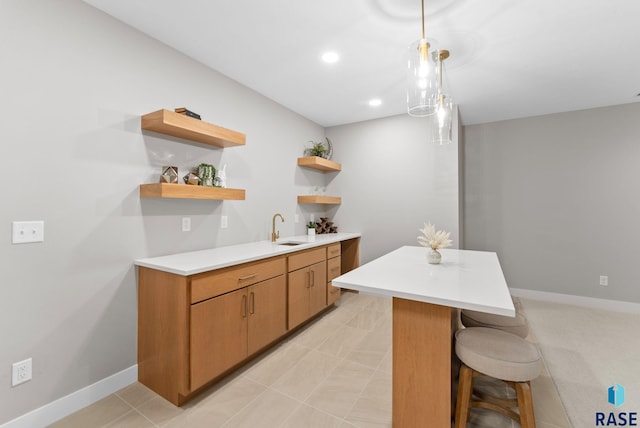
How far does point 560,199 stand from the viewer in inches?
152

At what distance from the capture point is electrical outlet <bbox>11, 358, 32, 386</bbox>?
1524mm

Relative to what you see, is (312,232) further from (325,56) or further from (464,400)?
(464,400)

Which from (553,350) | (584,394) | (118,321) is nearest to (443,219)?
(553,350)

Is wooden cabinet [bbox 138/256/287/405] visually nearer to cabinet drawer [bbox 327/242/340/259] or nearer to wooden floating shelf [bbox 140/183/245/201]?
wooden floating shelf [bbox 140/183/245/201]

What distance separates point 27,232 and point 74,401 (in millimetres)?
1120

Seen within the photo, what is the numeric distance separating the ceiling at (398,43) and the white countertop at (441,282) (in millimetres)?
1549

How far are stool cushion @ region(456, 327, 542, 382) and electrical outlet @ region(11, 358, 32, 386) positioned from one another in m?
2.46

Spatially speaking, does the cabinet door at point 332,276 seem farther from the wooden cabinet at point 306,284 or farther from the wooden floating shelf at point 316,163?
the wooden floating shelf at point 316,163

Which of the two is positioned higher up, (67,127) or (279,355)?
(67,127)

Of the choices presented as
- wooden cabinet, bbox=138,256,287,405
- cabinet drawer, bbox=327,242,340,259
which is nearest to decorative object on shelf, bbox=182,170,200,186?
wooden cabinet, bbox=138,256,287,405

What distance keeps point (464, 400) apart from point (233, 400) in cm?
145

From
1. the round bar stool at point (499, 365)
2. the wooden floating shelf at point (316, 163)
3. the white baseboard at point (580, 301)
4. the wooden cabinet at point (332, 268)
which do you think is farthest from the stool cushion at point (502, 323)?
the white baseboard at point (580, 301)

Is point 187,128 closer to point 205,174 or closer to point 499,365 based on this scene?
point 205,174

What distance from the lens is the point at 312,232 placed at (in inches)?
155
